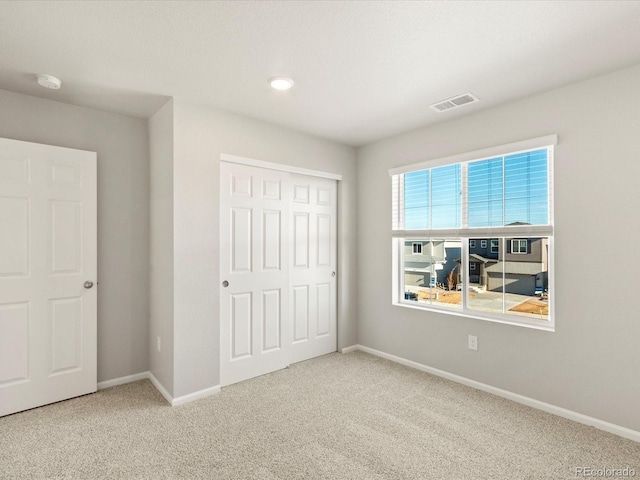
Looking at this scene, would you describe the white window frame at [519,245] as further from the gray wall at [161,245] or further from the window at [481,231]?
the gray wall at [161,245]

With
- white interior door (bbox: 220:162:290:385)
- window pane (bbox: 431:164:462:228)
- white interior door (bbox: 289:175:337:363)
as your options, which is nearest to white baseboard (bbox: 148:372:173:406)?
white interior door (bbox: 220:162:290:385)

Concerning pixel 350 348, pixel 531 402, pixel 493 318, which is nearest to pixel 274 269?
pixel 350 348

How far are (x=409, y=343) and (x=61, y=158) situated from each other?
3604 millimetres

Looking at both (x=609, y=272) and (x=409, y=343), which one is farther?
(x=409, y=343)

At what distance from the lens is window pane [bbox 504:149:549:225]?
2.81 m

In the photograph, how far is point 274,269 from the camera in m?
3.58

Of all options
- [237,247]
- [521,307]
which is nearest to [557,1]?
[521,307]

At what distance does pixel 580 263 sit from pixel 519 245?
0.47 metres

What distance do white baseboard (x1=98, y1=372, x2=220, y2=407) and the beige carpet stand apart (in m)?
0.07

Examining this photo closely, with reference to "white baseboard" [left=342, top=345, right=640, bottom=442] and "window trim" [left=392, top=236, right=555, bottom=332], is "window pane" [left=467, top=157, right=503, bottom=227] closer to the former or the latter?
"window trim" [left=392, top=236, right=555, bottom=332]

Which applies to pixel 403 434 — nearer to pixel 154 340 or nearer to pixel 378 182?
pixel 154 340

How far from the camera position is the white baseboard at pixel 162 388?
285 cm

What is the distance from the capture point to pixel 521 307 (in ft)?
9.73

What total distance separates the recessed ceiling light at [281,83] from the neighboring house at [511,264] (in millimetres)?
2142
